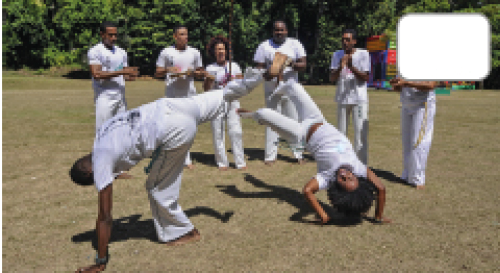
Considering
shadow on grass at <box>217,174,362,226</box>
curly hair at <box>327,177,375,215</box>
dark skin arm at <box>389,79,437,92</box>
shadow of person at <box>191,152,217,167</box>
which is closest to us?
curly hair at <box>327,177,375,215</box>

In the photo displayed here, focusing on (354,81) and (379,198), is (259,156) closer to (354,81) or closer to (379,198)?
(354,81)

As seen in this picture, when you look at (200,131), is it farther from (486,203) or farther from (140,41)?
(140,41)

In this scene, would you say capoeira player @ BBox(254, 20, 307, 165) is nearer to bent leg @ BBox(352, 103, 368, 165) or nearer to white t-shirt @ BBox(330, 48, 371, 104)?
white t-shirt @ BBox(330, 48, 371, 104)

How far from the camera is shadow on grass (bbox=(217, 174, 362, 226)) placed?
6.04m

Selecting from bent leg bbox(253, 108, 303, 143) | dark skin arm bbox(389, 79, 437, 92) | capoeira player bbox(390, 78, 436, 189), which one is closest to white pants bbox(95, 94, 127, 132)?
bent leg bbox(253, 108, 303, 143)

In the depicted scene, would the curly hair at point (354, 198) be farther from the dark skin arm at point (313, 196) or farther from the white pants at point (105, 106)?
the white pants at point (105, 106)

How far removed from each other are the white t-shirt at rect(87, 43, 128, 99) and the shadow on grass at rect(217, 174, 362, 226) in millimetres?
2768

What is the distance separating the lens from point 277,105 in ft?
29.4

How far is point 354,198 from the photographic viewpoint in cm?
535

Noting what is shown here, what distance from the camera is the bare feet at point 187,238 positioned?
525cm

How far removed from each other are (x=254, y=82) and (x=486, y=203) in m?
4.31

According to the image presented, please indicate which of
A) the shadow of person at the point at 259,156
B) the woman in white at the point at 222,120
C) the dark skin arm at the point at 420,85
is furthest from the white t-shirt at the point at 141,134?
the shadow of person at the point at 259,156

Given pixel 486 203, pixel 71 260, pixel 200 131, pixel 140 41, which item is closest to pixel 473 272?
pixel 486 203

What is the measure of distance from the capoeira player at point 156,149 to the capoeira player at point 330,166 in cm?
99
